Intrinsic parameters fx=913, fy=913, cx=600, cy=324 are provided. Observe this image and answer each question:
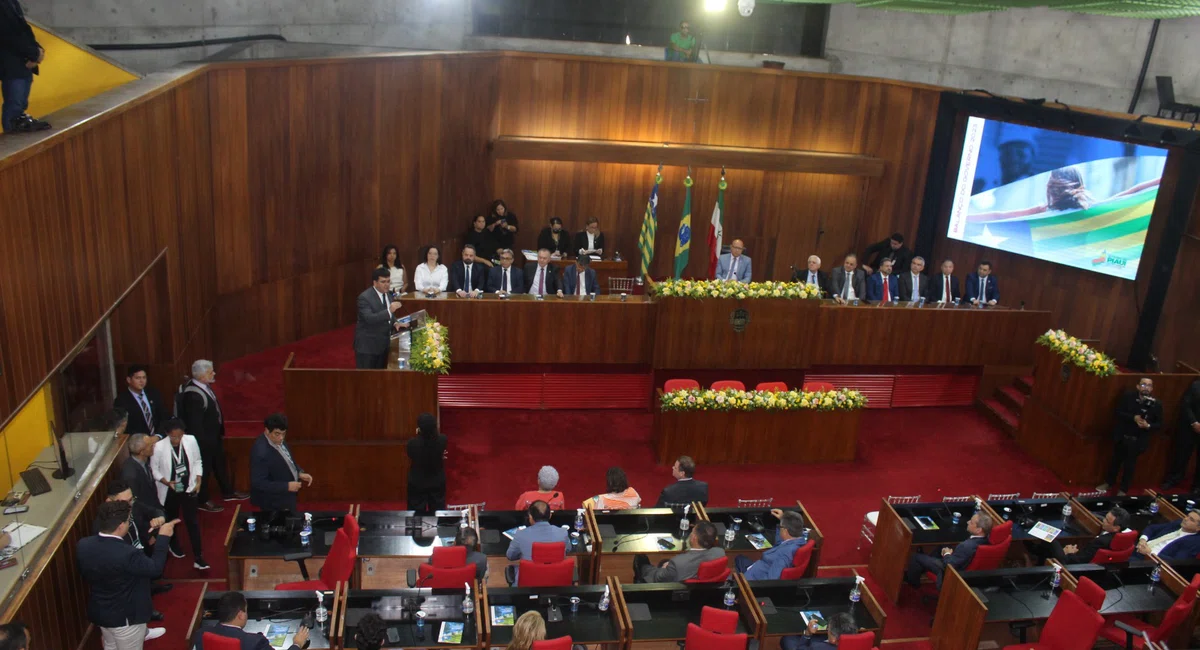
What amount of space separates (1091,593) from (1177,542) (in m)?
1.68

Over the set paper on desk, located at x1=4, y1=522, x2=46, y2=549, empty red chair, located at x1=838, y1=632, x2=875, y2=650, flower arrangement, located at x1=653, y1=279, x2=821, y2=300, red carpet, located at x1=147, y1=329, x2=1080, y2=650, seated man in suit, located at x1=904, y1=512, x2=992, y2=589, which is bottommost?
red carpet, located at x1=147, y1=329, x2=1080, y2=650

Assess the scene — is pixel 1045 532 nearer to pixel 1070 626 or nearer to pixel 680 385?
pixel 1070 626

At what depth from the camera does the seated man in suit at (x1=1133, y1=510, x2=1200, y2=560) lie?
7.55 m

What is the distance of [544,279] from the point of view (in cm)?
1126

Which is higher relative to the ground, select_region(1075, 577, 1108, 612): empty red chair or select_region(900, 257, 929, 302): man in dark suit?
select_region(900, 257, 929, 302): man in dark suit

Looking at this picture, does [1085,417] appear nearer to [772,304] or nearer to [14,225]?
[772,304]

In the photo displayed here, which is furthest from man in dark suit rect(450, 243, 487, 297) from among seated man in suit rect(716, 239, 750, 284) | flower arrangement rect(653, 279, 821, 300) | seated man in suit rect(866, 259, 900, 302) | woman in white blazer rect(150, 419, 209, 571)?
seated man in suit rect(866, 259, 900, 302)

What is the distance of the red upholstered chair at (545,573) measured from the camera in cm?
646

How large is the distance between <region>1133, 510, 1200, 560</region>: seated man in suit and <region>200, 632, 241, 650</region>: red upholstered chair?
22.6 ft

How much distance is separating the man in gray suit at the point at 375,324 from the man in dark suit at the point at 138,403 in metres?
2.08

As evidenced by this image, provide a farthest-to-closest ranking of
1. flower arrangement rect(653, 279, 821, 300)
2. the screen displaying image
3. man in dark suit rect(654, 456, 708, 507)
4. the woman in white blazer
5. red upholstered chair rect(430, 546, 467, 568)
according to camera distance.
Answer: the screen displaying image
flower arrangement rect(653, 279, 821, 300)
man in dark suit rect(654, 456, 708, 507)
the woman in white blazer
red upholstered chair rect(430, 546, 467, 568)

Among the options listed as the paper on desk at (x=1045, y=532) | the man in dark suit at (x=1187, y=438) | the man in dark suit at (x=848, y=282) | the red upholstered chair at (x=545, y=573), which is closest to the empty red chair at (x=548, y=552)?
the red upholstered chair at (x=545, y=573)

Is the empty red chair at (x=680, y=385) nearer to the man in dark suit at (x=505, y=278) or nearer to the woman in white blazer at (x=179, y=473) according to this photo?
the man in dark suit at (x=505, y=278)

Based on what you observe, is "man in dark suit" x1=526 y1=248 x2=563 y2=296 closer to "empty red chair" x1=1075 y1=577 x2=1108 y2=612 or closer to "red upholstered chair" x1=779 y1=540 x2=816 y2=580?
"red upholstered chair" x1=779 y1=540 x2=816 y2=580
